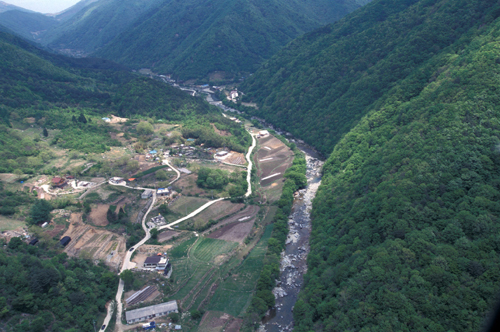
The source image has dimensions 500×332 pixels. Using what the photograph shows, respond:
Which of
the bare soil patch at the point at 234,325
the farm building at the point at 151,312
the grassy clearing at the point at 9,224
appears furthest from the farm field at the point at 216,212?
the grassy clearing at the point at 9,224

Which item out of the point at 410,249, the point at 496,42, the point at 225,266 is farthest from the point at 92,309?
the point at 496,42

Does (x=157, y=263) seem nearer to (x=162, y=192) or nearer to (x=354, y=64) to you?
(x=162, y=192)

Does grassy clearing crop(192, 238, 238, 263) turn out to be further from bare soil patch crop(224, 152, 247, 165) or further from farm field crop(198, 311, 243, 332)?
bare soil patch crop(224, 152, 247, 165)

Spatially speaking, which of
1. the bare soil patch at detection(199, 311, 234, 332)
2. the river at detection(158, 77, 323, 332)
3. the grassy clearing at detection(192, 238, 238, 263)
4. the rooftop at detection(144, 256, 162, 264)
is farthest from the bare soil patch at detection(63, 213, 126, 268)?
the river at detection(158, 77, 323, 332)

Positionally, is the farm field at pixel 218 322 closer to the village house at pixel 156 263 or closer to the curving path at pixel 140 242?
the curving path at pixel 140 242

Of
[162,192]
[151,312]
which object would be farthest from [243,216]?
[151,312]
